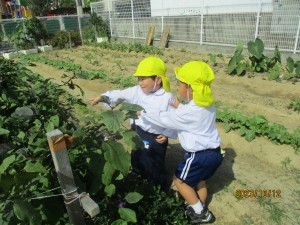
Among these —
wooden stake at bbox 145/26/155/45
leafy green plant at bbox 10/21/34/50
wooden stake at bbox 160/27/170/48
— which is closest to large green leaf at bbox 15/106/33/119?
wooden stake at bbox 160/27/170/48

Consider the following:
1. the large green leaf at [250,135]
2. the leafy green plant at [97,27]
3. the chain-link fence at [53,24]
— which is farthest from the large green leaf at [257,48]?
the chain-link fence at [53,24]

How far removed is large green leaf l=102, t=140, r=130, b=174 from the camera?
1.43 meters

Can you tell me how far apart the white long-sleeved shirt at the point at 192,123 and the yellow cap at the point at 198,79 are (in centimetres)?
7

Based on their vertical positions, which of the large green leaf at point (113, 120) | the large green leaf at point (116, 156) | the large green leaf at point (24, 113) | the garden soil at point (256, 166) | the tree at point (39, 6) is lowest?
the garden soil at point (256, 166)

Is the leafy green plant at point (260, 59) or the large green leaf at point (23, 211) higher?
the large green leaf at point (23, 211)

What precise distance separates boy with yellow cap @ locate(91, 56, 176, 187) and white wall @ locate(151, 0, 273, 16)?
22.5ft

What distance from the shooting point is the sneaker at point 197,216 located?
96.7 inches

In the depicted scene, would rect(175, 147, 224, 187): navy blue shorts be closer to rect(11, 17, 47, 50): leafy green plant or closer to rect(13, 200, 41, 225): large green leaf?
rect(13, 200, 41, 225): large green leaf

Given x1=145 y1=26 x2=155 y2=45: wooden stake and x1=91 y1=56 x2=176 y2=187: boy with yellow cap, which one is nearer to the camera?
x1=91 y1=56 x2=176 y2=187: boy with yellow cap

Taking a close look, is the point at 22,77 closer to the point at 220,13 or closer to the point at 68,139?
the point at 68,139

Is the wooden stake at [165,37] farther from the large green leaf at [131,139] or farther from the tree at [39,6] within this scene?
the tree at [39,6]

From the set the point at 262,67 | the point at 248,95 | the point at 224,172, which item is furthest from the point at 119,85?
the point at 224,172

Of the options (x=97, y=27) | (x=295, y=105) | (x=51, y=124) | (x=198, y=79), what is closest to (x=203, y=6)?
(x=295, y=105)

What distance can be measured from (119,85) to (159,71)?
14.2 feet
